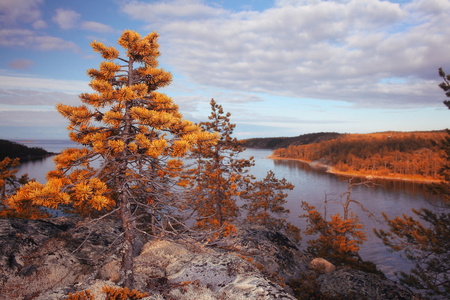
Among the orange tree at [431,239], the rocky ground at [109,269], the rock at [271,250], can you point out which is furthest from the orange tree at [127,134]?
the orange tree at [431,239]

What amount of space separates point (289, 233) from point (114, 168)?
20.0 metres

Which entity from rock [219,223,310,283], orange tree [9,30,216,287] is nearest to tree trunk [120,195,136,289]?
orange tree [9,30,216,287]

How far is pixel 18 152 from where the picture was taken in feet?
332

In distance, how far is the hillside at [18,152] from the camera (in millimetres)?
91450

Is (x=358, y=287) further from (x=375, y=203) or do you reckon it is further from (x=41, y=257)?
(x=375, y=203)

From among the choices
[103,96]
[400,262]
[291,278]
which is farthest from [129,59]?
[400,262]

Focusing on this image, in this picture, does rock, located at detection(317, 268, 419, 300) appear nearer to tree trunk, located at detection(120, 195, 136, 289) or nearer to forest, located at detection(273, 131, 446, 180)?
tree trunk, located at detection(120, 195, 136, 289)

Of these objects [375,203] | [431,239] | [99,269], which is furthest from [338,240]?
[375,203]

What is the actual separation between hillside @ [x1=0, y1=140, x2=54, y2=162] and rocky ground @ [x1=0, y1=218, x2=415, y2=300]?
332 feet

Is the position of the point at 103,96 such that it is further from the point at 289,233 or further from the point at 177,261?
the point at 289,233

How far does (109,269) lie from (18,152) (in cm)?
12250

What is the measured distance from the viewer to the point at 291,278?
1159cm

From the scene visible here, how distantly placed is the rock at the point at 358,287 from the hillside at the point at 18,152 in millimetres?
105911

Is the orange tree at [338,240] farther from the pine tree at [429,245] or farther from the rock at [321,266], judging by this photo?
the rock at [321,266]
